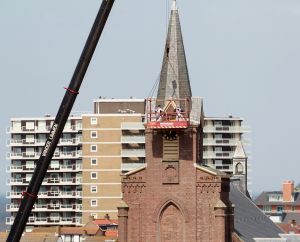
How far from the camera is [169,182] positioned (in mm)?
106938

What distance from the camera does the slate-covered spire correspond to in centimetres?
10719

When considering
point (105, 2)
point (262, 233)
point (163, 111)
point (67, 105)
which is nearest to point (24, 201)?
point (67, 105)

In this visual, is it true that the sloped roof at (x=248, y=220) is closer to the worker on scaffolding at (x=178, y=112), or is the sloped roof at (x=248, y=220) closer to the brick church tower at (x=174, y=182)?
the brick church tower at (x=174, y=182)

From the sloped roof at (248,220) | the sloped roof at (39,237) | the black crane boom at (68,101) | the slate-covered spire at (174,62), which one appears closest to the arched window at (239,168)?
the sloped roof at (248,220)

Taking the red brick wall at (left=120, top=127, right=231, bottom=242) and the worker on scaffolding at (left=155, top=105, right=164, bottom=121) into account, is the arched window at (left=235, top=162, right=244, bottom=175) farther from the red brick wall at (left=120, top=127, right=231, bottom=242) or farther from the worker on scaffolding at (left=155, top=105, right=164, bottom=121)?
the worker on scaffolding at (left=155, top=105, right=164, bottom=121)

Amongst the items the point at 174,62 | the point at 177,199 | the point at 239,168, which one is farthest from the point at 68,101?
the point at 239,168

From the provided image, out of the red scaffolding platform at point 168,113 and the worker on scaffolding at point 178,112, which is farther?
the worker on scaffolding at point 178,112

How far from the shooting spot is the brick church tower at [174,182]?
10556 cm

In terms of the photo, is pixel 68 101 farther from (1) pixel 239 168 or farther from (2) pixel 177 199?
(1) pixel 239 168

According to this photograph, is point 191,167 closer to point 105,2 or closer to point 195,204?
point 195,204

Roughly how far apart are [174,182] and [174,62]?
805 cm

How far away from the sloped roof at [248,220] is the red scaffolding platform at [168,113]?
16491 mm

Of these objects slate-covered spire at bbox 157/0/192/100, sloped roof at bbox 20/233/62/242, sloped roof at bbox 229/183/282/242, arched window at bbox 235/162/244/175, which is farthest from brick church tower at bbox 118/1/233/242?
sloped roof at bbox 20/233/62/242

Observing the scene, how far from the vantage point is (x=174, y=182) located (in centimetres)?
10675
